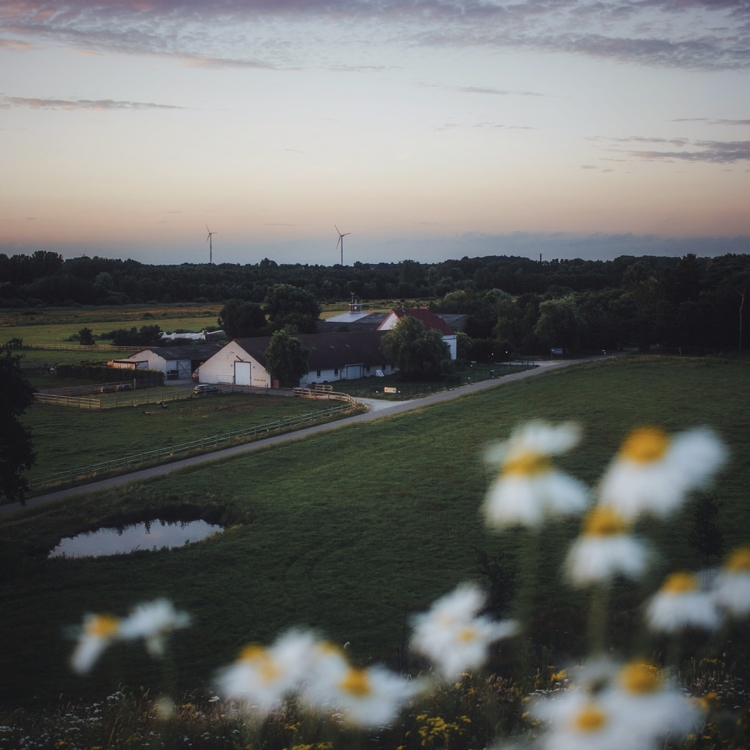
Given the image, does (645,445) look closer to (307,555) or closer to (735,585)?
(735,585)

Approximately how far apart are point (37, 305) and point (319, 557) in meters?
114

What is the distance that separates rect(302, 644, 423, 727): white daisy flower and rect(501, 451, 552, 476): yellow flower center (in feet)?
49.8

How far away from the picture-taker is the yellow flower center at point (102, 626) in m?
15.1

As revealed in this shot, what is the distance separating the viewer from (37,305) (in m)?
119

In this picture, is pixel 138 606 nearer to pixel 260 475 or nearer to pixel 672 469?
pixel 260 475

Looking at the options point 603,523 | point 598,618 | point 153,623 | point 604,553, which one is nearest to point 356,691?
point 598,618

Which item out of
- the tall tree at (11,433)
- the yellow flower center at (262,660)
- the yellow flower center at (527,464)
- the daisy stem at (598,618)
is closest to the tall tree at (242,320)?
the yellow flower center at (527,464)

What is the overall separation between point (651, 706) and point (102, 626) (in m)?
11.0

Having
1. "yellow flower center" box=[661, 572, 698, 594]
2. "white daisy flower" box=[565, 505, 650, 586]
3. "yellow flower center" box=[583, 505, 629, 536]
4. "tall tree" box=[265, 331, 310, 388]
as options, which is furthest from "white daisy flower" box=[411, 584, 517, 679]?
"tall tree" box=[265, 331, 310, 388]

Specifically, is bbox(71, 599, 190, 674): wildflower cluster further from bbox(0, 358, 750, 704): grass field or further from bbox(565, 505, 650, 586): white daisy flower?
bbox(565, 505, 650, 586): white daisy flower

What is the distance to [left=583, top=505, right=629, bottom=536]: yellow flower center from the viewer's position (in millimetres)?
20719

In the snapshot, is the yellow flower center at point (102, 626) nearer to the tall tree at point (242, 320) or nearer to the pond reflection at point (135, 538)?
the pond reflection at point (135, 538)

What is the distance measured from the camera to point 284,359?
1988 inches

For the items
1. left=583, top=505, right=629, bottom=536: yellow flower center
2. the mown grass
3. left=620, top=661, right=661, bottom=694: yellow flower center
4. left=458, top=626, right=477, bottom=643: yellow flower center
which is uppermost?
left=620, top=661, right=661, bottom=694: yellow flower center
